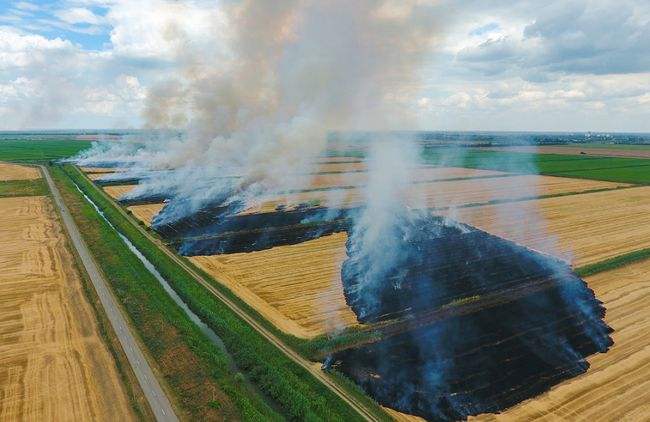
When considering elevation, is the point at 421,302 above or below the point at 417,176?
below

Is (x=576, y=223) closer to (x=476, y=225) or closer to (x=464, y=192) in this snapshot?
(x=476, y=225)

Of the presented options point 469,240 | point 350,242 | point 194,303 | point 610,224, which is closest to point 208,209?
point 350,242

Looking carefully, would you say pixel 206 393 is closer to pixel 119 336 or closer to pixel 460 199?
pixel 119 336

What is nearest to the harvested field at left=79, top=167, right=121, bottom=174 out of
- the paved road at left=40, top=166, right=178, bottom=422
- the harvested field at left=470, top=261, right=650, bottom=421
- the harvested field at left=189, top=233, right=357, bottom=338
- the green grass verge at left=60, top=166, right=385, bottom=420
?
the paved road at left=40, top=166, right=178, bottom=422

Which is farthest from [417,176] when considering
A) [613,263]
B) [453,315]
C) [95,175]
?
[95,175]

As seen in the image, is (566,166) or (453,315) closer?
(453,315)

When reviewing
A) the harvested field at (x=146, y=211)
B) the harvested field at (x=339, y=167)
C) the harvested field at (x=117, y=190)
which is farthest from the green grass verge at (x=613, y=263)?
the harvested field at (x=339, y=167)
